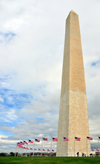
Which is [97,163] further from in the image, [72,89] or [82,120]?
[72,89]

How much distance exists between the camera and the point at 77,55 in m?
45.2

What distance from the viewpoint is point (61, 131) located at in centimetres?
3850

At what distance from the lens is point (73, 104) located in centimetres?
3831

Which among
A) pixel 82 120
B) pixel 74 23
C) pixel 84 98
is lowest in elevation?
pixel 82 120

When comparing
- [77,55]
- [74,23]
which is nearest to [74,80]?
[77,55]

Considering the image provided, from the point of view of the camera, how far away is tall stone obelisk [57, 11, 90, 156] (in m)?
35.0

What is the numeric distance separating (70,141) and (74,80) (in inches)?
612

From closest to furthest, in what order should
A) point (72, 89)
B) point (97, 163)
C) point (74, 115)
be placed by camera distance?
point (97, 163) → point (74, 115) → point (72, 89)

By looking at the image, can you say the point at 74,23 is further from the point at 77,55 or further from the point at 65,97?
the point at 65,97

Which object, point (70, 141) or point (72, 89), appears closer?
point (70, 141)

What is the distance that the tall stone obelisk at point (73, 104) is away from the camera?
35000 mm

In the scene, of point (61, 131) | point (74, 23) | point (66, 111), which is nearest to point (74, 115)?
point (66, 111)

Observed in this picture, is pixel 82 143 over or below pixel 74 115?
below

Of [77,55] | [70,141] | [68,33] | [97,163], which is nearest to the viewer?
[97,163]
